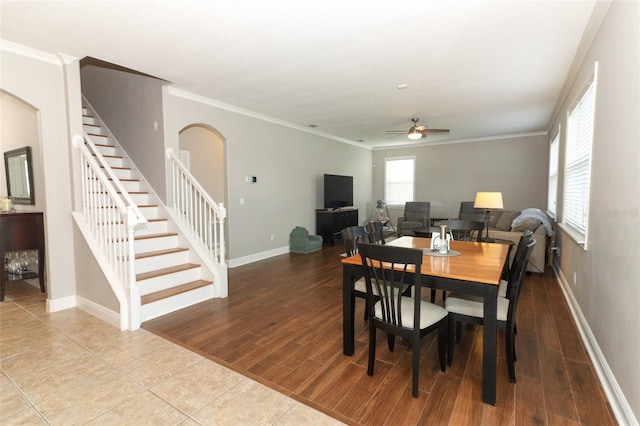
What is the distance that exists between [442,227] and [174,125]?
388 centimetres

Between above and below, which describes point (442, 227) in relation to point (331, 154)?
below

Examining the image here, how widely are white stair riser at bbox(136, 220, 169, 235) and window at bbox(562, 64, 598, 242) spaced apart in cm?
482

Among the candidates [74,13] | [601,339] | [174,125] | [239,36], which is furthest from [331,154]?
[601,339]

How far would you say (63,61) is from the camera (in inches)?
131

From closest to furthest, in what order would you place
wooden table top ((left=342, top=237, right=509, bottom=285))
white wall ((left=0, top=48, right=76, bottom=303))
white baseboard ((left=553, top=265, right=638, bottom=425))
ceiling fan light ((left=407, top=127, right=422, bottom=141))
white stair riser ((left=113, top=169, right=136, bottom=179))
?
1. white baseboard ((left=553, top=265, right=638, bottom=425))
2. wooden table top ((left=342, top=237, right=509, bottom=285))
3. white wall ((left=0, top=48, right=76, bottom=303))
4. white stair riser ((left=113, top=169, right=136, bottom=179))
5. ceiling fan light ((left=407, top=127, right=422, bottom=141))

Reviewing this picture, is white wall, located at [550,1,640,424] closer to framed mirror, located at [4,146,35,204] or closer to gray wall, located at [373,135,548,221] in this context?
gray wall, located at [373,135,548,221]

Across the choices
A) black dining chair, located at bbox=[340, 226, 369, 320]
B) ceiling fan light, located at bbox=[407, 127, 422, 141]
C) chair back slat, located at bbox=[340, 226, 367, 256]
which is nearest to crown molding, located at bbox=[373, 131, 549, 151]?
ceiling fan light, located at bbox=[407, 127, 422, 141]

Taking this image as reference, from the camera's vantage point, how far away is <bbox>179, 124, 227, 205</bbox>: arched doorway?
686 cm

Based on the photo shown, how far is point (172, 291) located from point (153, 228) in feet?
3.66

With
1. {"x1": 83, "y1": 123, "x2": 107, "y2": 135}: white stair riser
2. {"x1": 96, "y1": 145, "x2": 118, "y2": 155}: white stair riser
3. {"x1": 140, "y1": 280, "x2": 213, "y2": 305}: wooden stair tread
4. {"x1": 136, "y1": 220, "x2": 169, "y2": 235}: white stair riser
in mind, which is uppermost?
{"x1": 83, "y1": 123, "x2": 107, "y2": 135}: white stair riser

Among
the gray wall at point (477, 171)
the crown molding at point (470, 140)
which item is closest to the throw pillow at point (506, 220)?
the gray wall at point (477, 171)

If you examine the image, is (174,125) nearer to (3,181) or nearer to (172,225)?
(172,225)

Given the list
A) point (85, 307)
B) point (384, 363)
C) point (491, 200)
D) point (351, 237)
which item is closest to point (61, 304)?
point (85, 307)

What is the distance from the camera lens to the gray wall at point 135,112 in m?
4.49
